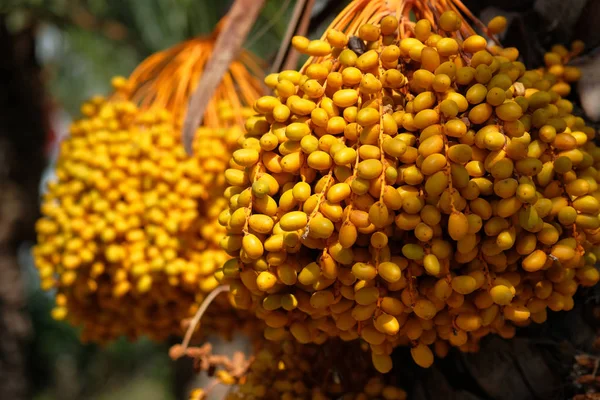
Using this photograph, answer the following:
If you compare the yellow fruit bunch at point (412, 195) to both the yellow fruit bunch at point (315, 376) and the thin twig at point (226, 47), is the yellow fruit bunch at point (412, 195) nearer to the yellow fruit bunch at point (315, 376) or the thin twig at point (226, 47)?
the yellow fruit bunch at point (315, 376)

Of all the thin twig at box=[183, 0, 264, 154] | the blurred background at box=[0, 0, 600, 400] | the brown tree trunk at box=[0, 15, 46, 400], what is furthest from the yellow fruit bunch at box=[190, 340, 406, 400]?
the brown tree trunk at box=[0, 15, 46, 400]

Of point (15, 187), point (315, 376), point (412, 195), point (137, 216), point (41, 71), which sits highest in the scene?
point (41, 71)

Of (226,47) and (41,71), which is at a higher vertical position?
(41,71)

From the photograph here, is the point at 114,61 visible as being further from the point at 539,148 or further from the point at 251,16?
the point at 539,148

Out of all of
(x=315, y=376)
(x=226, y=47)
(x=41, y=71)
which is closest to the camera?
(x=315, y=376)

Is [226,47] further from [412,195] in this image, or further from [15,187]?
[15,187]

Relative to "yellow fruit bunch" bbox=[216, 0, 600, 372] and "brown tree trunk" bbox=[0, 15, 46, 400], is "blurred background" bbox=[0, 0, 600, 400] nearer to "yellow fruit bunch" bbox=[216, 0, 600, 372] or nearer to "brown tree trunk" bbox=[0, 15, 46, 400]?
"brown tree trunk" bbox=[0, 15, 46, 400]

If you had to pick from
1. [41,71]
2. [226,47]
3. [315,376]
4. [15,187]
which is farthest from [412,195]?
[41,71]
